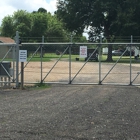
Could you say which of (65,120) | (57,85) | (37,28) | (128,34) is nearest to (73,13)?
(128,34)

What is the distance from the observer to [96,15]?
43750 millimetres

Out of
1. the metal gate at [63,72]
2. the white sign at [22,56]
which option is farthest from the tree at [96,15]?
the white sign at [22,56]

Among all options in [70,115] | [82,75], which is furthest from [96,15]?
[70,115]

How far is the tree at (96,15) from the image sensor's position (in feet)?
138

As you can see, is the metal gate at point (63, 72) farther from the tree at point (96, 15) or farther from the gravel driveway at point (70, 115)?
the tree at point (96, 15)

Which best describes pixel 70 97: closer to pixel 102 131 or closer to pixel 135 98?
pixel 135 98

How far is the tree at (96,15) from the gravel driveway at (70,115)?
30.3 meters

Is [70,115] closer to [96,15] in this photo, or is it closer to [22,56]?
[22,56]

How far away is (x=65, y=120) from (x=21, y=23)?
66446 mm

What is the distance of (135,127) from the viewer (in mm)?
7094

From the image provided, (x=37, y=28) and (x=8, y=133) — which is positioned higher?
(x=37, y=28)

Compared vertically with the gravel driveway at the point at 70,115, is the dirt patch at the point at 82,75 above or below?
above

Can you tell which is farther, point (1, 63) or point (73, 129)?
point (1, 63)

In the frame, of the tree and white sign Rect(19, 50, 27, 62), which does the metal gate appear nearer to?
white sign Rect(19, 50, 27, 62)
